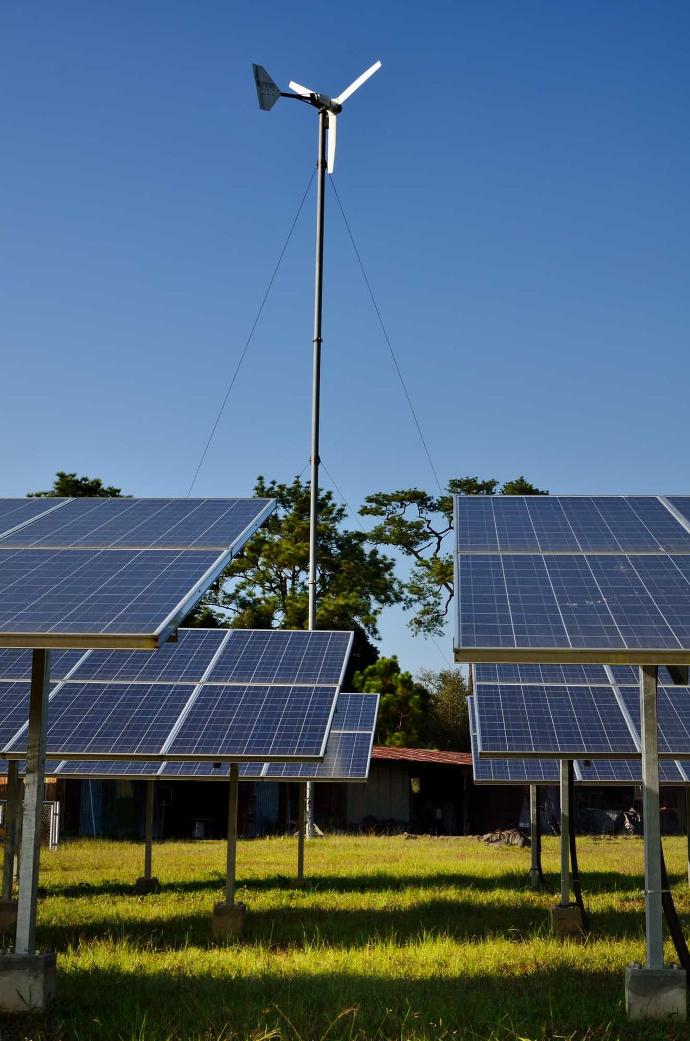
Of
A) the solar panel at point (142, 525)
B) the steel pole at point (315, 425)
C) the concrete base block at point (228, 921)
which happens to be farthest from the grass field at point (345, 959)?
the steel pole at point (315, 425)

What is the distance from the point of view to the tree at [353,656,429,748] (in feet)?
160

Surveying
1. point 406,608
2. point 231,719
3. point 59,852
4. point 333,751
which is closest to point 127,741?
point 231,719

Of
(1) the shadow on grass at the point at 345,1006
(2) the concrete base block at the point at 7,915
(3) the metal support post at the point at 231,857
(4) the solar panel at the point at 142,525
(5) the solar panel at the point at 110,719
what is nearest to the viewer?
(1) the shadow on grass at the point at 345,1006

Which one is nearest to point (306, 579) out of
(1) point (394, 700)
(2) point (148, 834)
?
(1) point (394, 700)

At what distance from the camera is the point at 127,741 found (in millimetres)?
15773

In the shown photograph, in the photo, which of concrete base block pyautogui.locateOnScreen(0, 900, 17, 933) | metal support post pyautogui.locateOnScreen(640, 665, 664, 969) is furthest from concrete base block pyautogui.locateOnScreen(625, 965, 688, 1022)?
concrete base block pyautogui.locateOnScreen(0, 900, 17, 933)

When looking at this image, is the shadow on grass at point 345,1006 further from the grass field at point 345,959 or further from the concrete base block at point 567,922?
the concrete base block at point 567,922

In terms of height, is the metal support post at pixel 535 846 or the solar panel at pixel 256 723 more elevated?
the solar panel at pixel 256 723

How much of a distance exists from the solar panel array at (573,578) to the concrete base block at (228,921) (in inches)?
232

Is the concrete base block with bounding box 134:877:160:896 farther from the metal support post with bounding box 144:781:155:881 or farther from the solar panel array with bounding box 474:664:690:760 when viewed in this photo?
the solar panel array with bounding box 474:664:690:760

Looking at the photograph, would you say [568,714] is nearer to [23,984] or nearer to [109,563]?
[109,563]

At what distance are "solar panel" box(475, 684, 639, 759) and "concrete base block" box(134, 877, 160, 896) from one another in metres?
8.28

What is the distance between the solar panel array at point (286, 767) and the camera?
19.9 m

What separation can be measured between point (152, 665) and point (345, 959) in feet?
24.6
